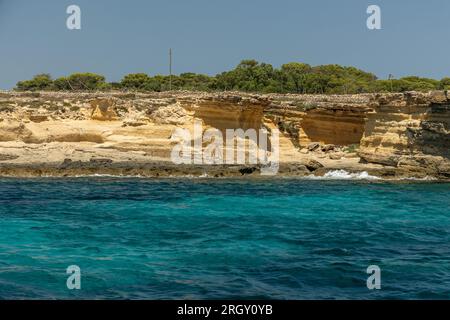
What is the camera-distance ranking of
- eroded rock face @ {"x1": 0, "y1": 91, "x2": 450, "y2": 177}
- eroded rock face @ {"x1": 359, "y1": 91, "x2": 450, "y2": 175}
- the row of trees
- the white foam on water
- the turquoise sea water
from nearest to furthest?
1. the turquoise sea water
2. eroded rock face @ {"x1": 359, "y1": 91, "x2": 450, "y2": 175}
3. eroded rock face @ {"x1": 0, "y1": 91, "x2": 450, "y2": 177}
4. the white foam on water
5. the row of trees

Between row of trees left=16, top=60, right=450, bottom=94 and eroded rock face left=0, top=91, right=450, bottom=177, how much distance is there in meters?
24.8

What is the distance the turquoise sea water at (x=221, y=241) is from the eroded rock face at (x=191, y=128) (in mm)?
4855

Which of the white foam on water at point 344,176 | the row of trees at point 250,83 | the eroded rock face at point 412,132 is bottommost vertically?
the white foam on water at point 344,176

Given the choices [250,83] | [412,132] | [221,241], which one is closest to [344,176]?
[412,132]

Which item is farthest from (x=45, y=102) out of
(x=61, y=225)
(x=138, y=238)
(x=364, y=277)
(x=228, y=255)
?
(x=364, y=277)

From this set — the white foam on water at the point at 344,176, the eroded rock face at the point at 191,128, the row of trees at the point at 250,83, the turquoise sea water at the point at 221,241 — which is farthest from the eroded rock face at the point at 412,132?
the row of trees at the point at 250,83

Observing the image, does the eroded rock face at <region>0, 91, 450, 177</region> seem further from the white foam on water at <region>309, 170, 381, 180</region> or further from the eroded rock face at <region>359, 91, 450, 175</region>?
the white foam on water at <region>309, 170, 381, 180</region>

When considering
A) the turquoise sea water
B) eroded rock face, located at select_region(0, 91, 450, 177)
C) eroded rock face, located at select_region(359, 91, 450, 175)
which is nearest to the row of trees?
eroded rock face, located at select_region(0, 91, 450, 177)

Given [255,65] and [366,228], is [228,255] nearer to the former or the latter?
[366,228]

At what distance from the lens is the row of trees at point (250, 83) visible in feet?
204

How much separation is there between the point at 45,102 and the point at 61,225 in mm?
20568

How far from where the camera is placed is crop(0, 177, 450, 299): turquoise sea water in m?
10.5

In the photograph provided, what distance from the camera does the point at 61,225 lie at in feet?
54.9

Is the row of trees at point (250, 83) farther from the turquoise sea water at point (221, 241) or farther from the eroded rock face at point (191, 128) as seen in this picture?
the turquoise sea water at point (221, 241)
